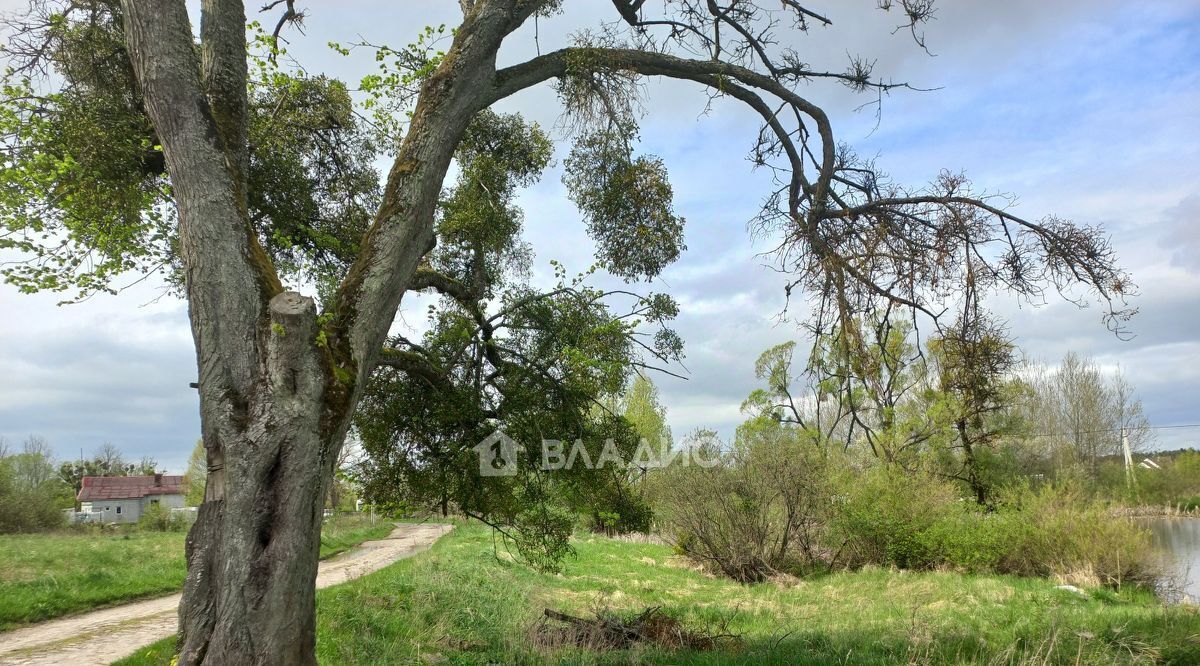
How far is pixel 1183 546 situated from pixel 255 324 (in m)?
30.4

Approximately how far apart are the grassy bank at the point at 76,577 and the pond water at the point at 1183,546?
19.0 m

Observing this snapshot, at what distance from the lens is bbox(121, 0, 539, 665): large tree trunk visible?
4578mm

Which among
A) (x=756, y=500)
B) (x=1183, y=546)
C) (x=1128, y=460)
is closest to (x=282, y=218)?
(x=756, y=500)

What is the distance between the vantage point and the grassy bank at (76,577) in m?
11.8

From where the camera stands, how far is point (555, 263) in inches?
325

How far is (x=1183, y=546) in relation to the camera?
24016 millimetres

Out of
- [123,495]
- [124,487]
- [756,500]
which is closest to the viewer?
[756,500]

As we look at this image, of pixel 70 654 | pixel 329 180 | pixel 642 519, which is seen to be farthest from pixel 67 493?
pixel 642 519

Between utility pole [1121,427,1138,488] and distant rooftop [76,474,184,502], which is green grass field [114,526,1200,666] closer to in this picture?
utility pole [1121,427,1138,488]

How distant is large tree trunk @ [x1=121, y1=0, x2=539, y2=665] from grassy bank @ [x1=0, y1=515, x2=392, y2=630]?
9.61 m

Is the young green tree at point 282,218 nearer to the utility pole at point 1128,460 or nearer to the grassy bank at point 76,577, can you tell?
the grassy bank at point 76,577

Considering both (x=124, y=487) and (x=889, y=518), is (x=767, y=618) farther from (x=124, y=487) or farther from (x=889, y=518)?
(x=124, y=487)

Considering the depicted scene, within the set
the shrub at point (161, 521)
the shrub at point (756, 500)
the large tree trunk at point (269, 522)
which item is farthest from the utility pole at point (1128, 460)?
the shrub at point (161, 521)

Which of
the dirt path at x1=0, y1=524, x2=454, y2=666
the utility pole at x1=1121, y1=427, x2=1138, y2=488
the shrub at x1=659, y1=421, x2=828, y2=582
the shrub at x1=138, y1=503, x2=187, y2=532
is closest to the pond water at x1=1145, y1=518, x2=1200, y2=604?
the utility pole at x1=1121, y1=427, x2=1138, y2=488
